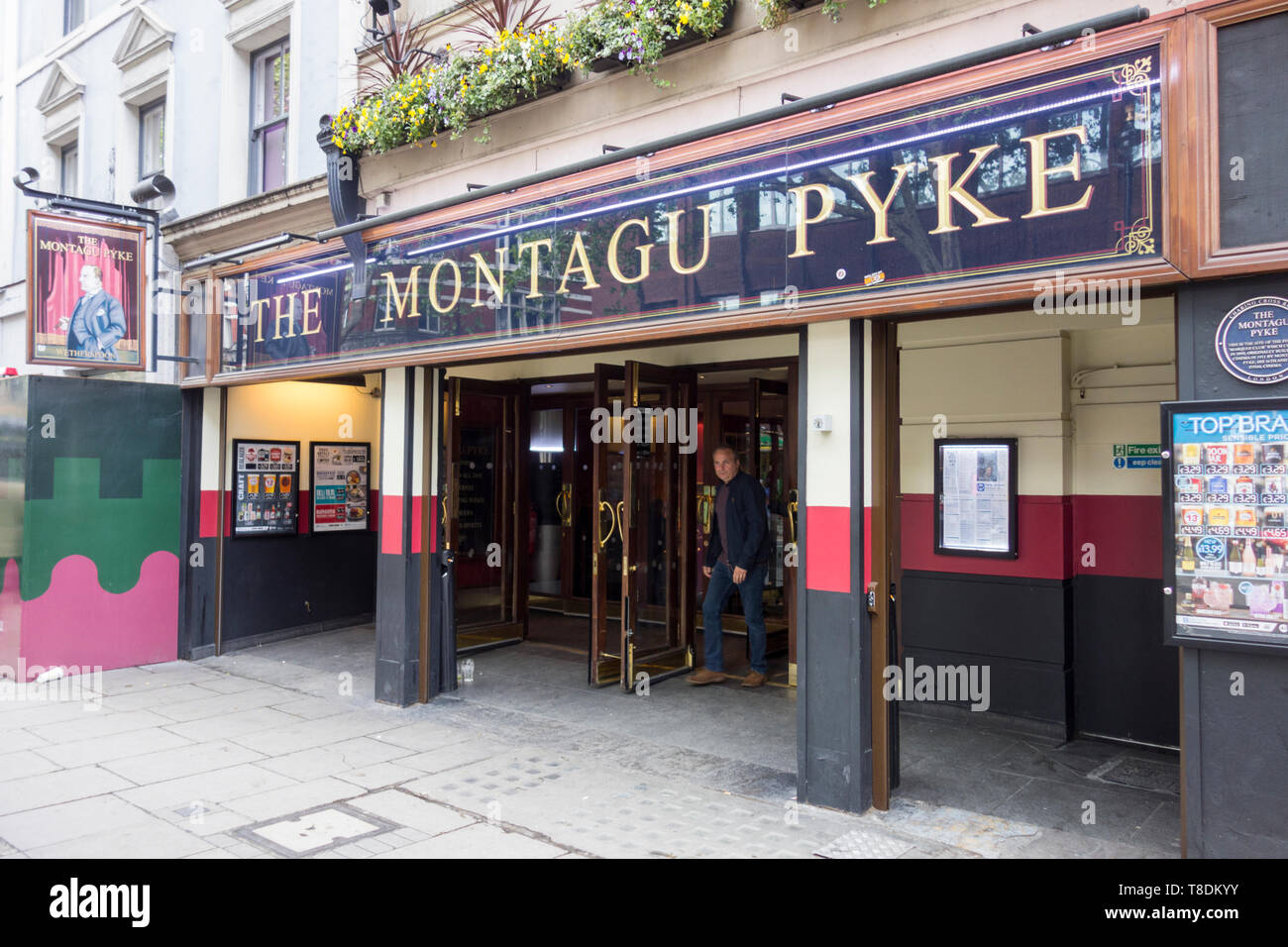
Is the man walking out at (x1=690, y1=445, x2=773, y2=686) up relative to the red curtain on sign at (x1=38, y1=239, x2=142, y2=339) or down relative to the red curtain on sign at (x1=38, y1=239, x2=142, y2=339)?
down


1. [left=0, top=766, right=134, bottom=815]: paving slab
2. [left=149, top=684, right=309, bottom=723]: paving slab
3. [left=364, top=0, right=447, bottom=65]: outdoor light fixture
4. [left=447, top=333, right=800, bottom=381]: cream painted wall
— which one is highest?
Answer: [left=364, top=0, right=447, bottom=65]: outdoor light fixture

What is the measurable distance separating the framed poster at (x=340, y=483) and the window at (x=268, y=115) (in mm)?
2992

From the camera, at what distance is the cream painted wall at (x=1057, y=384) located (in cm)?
598

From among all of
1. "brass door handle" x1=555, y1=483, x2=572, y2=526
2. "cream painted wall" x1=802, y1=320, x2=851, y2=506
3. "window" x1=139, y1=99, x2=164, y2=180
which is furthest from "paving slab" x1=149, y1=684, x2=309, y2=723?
"window" x1=139, y1=99, x2=164, y2=180

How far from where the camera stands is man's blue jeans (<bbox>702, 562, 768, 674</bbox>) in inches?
302

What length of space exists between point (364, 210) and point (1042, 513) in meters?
6.34

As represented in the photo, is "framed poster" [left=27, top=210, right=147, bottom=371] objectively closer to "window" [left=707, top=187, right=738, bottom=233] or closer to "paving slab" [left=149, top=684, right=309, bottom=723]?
"paving slab" [left=149, top=684, right=309, bottom=723]

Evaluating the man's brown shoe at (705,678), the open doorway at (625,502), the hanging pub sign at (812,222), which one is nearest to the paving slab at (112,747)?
the open doorway at (625,502)

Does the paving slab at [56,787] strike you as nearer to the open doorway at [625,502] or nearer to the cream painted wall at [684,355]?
the open doorway at [625,502]

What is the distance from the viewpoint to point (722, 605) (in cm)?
784

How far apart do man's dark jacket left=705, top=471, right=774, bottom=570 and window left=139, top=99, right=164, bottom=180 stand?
870 cm

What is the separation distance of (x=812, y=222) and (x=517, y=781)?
3.67 m
